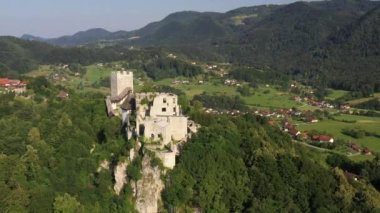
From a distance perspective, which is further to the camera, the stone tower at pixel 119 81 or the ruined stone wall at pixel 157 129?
the stone tower at pixel 119 81

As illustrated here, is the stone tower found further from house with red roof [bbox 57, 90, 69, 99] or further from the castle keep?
house with red roof [bbox 57, 90, 69, 99]

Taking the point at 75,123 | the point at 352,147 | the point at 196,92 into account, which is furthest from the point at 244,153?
the point at 196,92

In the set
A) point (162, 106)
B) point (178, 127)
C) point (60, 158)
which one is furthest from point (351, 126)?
point (60, 158)

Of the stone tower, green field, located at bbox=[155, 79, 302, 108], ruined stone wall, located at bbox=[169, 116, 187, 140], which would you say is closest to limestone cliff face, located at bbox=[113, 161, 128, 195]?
ruined stone wall, located at bbox=[169, 116, 187, 140]

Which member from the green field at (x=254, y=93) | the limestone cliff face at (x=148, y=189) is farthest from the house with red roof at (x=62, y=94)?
the green field at (x=254, y=93)

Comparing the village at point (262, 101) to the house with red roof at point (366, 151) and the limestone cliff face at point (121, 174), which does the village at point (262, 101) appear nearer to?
the house with red roof at point (366, 151)

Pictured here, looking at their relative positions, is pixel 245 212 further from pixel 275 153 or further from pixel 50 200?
pixel 50 200
